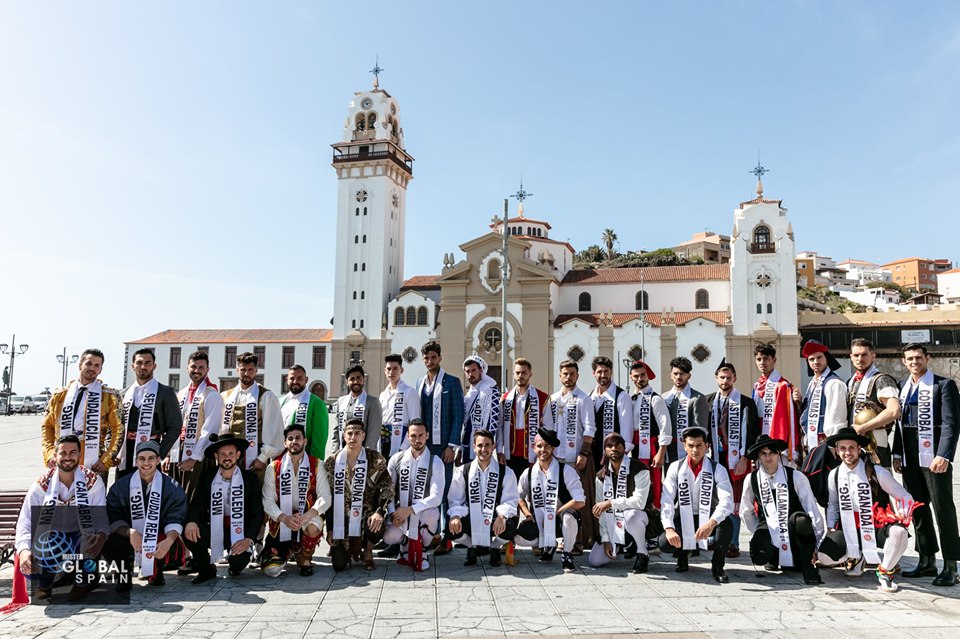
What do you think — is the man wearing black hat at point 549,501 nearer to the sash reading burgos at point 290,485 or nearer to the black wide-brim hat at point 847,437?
the sash reading burgos at point 290,485

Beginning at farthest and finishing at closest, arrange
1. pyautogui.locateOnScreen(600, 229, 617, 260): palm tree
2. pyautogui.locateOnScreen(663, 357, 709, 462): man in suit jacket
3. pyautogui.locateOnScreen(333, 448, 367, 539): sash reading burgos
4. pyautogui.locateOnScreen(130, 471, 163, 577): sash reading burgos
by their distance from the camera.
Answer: pyautogui.locateOnScreen(600, 229, 617, 260): palm tree → pyautogui.locateOnScreen(663, 357, 709, 462): man in suit jacket → pyautogui.locateOnScreen(333, 448, 367, 539): sash reading burgos → pyautogui.locateOnScreen(130, 471, 163, 577): sash reading burgos

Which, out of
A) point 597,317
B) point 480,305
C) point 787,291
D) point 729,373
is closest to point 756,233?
point 787,291

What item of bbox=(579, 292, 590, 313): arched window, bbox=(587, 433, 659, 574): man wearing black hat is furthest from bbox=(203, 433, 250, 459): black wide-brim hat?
bbox=(579, 292, 590, 313): arched window

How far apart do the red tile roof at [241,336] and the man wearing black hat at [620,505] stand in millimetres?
48343

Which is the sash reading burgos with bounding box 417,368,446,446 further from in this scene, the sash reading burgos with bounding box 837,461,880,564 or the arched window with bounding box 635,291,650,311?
the arched window with bounding box 635,291,650,311

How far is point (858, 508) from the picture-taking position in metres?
6.18

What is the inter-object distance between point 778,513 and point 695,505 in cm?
75

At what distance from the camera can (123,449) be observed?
6.73m

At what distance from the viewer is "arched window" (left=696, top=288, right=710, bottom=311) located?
1832 inches

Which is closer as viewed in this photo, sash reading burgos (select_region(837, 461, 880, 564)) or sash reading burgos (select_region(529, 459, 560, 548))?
sash reading burgos (select_region(837, 461, 880, 564))

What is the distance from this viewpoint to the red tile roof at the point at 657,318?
1719 inches

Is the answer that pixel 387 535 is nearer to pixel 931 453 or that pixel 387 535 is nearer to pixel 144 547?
pixel 144 547

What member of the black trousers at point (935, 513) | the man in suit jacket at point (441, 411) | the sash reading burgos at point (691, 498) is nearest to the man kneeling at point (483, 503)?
the man in suit jacket at point (441, 411)

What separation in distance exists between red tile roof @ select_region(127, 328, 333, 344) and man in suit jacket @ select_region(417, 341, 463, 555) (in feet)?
153
